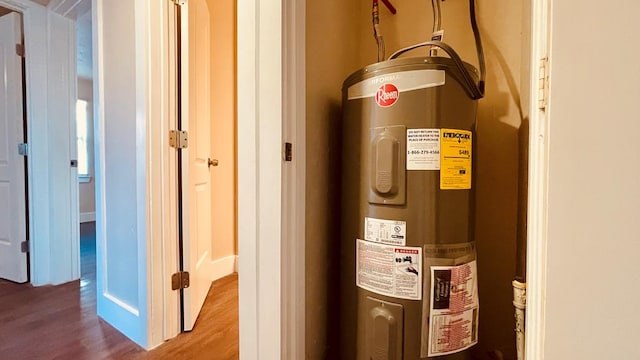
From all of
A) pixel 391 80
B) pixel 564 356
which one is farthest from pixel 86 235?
pixel 564 356

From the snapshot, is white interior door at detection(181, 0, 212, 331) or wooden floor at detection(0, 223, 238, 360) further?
white interior door at detection(181, 0, 212, 331)

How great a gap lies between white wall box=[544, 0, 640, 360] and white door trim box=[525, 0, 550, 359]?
0.01 m

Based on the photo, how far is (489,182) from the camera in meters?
1.19

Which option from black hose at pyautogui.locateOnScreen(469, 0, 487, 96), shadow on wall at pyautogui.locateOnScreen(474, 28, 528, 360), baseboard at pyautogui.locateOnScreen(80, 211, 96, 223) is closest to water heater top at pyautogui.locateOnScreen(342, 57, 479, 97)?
black hose at pyautogui.locateOnScreen(469, 0, 487, 96)

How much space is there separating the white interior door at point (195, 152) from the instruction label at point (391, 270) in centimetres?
102

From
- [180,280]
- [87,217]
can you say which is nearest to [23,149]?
[180,280]

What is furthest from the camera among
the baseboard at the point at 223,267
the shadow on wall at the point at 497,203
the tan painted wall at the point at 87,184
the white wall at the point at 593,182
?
the tan painted wall at the point at 87,184

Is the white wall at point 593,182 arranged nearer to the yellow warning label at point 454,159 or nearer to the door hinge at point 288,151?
the yellow warning label at point 454,159

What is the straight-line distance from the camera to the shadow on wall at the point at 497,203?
3.74ft

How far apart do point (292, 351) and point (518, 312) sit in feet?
2.05

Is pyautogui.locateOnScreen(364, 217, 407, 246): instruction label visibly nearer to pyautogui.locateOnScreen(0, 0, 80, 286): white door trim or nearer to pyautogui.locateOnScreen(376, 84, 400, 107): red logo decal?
pyautogui.locateOnScreen(376, 84, 400, 107): red logo decal

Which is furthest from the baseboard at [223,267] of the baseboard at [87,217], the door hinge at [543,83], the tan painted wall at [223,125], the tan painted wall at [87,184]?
the baseboard at [87,217]

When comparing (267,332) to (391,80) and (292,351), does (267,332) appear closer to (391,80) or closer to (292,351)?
(292,351)

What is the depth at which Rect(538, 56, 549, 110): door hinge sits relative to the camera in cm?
43
